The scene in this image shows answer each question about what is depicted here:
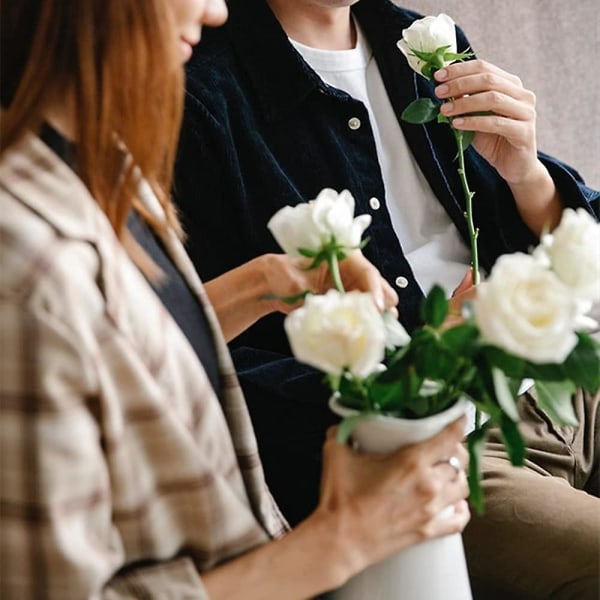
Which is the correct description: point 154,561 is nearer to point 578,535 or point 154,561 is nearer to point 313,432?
point 313,432

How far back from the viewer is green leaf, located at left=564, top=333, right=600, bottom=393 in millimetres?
696

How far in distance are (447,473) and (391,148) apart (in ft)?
2.09

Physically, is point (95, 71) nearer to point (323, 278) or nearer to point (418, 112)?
point (323, 278)

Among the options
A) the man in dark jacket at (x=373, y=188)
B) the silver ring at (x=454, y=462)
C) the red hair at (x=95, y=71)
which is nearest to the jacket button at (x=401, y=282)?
the man in dark jacket at (x=373, y=188)

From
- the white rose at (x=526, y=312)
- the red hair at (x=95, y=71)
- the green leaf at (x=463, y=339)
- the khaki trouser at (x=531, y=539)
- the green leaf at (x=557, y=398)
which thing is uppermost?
the red hair at (x=95, y=71)

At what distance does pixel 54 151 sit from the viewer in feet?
2.28

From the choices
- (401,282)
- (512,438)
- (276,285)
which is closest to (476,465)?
(512,438)

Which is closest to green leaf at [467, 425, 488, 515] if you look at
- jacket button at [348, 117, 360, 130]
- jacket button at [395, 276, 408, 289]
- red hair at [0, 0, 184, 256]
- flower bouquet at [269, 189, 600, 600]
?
flower bouquet at [269, 189, 600, 600]

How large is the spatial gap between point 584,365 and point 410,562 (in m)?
0.21

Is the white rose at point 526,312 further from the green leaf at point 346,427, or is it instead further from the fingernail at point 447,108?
the fingernail at point 447,108

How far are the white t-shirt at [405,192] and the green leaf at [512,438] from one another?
588mm

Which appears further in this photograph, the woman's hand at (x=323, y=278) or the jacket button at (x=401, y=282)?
the jacket button at (x=401, y=282)

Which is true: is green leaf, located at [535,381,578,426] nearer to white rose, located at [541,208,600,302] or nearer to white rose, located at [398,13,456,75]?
white rose, located at [541,208,600,302]

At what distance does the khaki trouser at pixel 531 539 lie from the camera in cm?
103
